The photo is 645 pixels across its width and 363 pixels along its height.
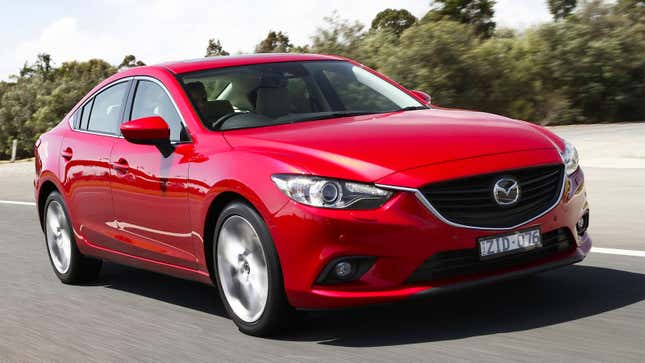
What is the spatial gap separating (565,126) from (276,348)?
1442 centimetres

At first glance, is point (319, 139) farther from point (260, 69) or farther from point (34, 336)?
point (34, 336)

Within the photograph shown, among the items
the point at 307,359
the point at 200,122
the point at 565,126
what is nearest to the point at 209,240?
the point at 200,122

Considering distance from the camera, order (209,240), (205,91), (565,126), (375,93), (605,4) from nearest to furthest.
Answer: (209,240) < (205,91) < (375,93) < (565,126) < (605,4)

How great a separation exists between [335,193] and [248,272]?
0.81 meters

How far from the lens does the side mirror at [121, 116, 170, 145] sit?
6.37 metres

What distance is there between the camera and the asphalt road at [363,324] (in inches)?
202

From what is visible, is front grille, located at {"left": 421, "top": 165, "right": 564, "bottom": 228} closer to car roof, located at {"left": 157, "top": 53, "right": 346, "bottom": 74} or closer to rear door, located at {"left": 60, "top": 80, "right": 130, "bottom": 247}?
car roof, located at {"left": 157, "top": 53, "right": 346, "bottom": 74}

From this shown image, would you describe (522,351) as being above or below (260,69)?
below

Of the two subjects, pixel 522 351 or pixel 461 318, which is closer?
pixel 522 351

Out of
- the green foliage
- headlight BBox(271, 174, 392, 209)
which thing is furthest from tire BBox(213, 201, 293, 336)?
the green foliage

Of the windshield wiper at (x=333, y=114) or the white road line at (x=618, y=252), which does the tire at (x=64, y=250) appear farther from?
the white road line at (x=618, y=252)

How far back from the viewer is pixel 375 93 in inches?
286

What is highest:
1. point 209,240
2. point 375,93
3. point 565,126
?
point 375,93

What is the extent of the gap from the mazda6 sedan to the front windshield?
0.04 feet
